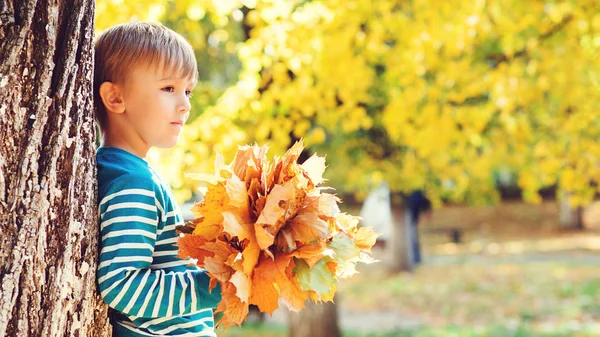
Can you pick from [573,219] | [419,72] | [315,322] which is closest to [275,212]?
[419,72]

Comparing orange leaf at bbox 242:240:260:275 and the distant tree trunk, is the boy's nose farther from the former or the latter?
the distant tree trunk

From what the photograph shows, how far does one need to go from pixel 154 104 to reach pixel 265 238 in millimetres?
475

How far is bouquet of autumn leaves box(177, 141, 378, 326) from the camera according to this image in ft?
5.35

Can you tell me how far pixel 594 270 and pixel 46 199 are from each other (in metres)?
15.2

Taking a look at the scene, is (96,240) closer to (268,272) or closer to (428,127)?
(268,272)

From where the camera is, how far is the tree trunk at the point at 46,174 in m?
1.52

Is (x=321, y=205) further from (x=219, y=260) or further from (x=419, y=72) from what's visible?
(x=419, y=72)

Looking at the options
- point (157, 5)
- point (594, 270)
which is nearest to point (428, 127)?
point (157, 5)

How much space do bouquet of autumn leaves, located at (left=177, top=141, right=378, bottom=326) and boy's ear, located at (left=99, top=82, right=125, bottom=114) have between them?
0.32m

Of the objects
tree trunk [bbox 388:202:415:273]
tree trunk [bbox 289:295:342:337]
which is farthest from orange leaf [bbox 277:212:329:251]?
tree trunk [bbox 388:202:415:273]

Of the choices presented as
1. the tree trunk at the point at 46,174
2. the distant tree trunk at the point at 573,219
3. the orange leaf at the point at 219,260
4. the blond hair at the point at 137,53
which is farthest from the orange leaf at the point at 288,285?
the distant tree trunk at the point at 573,219

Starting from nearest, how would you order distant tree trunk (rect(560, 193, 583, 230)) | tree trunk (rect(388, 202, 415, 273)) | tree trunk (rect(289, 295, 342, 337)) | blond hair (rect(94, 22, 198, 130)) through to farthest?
blond hair (rect(94, 22, 198, 130)), tree trunk (rect(289, 295, 342, 337)), tree trunk (rect(388, 202, 415, 273)), distant tree trunk (rect(560, 193, 583, 230))

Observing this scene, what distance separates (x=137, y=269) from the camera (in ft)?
5.37

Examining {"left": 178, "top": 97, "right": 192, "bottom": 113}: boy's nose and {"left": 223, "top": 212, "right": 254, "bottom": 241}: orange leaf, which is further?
{"left": 178, "top": 97, "right": 192, "bottom": 113}: boy's nose
